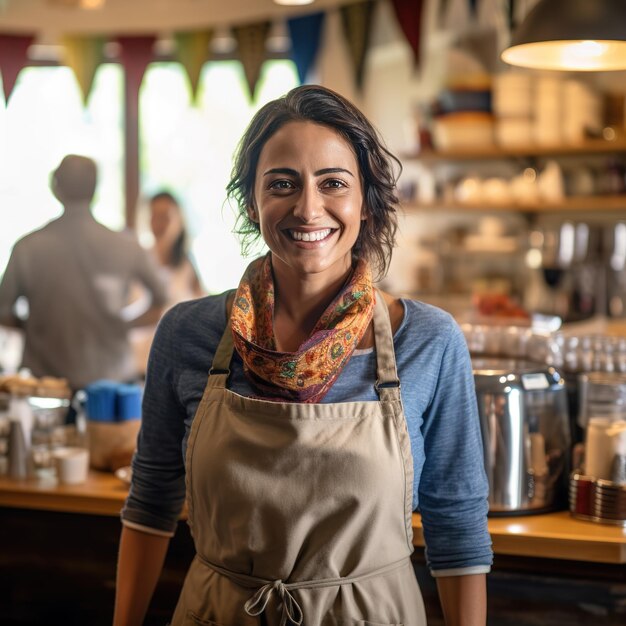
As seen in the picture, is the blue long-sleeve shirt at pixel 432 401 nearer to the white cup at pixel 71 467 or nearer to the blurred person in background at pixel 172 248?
the white cup at pixel 71 467

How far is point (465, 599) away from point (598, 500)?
0.55m

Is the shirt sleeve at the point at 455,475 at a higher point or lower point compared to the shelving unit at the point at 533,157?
lower

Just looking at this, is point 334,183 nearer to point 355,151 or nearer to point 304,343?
point 355,151

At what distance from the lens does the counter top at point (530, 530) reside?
6.39 ft

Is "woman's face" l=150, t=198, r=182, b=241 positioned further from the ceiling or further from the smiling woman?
the smiling woman

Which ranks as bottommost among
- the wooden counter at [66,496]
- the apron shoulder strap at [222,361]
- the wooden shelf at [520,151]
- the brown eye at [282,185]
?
the wooden counter at [66,496]

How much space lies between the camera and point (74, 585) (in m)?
2.33

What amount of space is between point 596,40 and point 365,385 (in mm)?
1355

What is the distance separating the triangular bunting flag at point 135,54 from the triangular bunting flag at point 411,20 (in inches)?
85.4

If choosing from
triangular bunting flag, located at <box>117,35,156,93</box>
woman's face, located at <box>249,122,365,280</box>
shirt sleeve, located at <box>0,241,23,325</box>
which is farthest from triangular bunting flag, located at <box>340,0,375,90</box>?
woman's face, located at <box>249,122,365,280</box>

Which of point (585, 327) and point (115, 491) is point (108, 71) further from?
point (115, 491)

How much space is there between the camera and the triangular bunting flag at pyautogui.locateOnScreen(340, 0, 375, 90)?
20.2ft

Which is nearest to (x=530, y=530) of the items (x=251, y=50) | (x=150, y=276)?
(x=150, y=276)

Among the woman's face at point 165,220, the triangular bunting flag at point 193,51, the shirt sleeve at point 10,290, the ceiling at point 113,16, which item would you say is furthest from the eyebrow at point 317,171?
the ceiling at point 113,16
